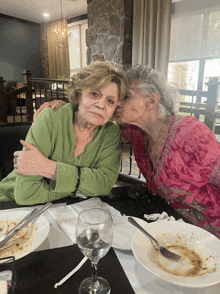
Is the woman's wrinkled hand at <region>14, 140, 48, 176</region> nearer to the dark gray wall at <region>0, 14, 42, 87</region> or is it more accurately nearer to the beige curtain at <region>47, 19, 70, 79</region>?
the dark gray wall at <region>0, 14, 42, 87</region>

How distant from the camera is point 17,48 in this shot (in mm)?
7801

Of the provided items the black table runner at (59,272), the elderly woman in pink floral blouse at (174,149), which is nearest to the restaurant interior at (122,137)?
the black table runner at (59,272)

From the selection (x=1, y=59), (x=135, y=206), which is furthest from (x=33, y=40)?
(x=135, y=206)

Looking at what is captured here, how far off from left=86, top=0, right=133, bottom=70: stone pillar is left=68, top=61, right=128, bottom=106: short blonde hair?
265cm

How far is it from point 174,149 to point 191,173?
14cm

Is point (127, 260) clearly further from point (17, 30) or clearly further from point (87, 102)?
point (17, 30)

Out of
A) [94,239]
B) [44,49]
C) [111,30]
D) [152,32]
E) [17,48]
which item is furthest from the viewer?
[44,49]

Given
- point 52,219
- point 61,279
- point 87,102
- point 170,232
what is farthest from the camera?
point 87,102

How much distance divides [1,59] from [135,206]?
827 centimetres

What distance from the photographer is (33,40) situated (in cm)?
822

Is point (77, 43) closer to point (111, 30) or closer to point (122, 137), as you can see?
point (111, 30)

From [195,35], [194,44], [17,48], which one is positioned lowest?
[194,44]

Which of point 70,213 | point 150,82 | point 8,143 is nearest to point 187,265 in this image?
point 70,213

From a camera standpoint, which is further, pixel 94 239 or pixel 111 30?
pixel 111 30
